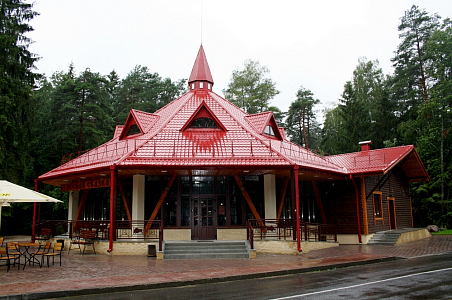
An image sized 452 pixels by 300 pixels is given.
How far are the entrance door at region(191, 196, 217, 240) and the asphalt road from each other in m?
7.01

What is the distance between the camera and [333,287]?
779 centimetres

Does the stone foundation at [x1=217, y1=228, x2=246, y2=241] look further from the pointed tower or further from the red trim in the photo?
the pointed tower

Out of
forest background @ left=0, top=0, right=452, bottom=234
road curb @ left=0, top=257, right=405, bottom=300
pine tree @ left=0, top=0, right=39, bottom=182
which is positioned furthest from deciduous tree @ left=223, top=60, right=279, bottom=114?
road curb @ left=0, top=257, right=405, bottom=300

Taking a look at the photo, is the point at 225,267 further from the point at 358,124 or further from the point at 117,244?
the point at 358,124

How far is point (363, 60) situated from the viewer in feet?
132

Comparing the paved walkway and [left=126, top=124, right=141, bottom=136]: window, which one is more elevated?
[left=126, top=124, right=141, bottom=136]: window

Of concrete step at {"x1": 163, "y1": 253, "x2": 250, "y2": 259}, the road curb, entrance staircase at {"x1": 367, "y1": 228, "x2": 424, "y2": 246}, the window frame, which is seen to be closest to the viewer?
the road curb

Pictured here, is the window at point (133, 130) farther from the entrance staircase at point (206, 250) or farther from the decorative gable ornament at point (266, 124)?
the entrance staircase at point (206, 250)

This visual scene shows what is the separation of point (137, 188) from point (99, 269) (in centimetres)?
628

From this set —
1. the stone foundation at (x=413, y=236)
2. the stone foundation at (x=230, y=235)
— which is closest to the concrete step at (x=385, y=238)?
the stone foundation at (x=413, y=236)

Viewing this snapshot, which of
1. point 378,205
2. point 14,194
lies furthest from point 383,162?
point 14,194

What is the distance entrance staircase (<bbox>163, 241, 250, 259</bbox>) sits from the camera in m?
13.4

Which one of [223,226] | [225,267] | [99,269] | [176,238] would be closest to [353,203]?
[223,226]

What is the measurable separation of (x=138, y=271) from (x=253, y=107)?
27.9 meters
